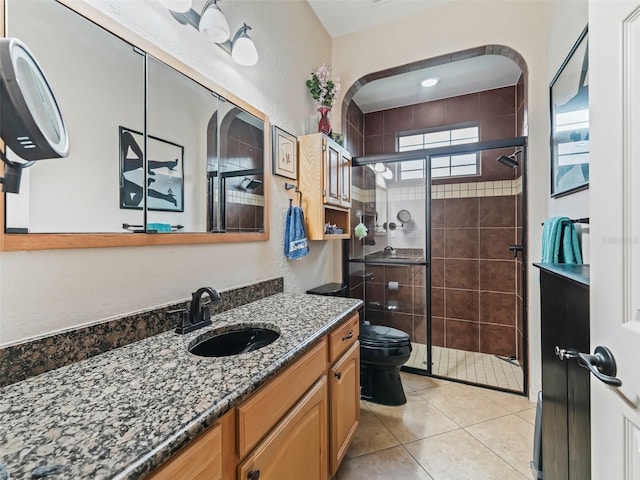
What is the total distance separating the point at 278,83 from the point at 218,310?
1522mm

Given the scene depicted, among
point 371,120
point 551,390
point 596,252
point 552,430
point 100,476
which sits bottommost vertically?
point 552,430

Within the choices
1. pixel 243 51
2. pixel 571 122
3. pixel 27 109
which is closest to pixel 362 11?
pixel 243 51

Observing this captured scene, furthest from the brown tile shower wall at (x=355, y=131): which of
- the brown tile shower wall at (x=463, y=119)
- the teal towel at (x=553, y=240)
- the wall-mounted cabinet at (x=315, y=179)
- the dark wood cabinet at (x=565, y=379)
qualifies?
the dark wood cabinet at (x=565, y=379)

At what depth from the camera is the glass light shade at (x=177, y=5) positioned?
1132 mm

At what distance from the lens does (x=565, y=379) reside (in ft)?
3.43

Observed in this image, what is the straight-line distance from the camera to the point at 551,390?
117cm

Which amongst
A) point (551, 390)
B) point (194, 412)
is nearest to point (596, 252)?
point (551, 390)

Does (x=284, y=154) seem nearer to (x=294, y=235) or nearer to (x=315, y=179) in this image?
(x=315, y=179)

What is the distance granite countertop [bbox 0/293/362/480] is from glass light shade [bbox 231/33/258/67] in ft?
4.54

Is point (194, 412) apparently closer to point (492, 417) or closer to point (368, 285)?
point (492, 417)

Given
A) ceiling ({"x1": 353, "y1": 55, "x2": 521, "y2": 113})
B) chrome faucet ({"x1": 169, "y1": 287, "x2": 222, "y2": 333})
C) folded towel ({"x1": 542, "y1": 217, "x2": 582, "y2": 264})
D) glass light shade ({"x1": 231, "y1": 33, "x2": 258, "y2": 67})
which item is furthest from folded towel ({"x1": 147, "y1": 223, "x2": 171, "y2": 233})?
ceiling ({"x1": 353, "y1": 55, "x2": 521, "y2": 113})

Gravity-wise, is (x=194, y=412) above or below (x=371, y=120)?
below

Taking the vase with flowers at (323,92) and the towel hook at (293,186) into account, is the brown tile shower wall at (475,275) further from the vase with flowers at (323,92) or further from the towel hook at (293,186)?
the towel hook at (293,186)

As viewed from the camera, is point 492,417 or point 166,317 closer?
point 166,317
